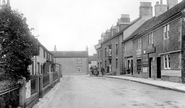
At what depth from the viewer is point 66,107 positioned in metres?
8.43

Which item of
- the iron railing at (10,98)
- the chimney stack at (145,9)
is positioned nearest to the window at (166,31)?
the chimney stack at (145,9)

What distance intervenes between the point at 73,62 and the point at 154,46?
4610 cm

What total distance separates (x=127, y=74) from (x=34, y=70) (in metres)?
14.5

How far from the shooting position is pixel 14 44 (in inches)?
332

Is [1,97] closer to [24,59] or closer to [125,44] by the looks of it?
[24,59]

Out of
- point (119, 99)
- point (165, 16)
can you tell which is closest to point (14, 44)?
point (119, 99)

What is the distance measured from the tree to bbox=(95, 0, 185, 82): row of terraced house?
1358cm

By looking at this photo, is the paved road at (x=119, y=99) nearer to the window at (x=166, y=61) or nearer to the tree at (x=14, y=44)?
the tree at (x=14, y=44)

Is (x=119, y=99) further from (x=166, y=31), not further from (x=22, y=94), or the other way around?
(x=166, y=31)

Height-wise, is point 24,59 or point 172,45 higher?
point 172,45

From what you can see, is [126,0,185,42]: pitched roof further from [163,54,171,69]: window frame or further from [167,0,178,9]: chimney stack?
[163,54,171,69]: window frame

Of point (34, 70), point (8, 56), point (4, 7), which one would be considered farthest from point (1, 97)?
point (34, 70)

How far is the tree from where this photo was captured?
27.4 feet

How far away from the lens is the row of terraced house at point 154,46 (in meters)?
18.9
